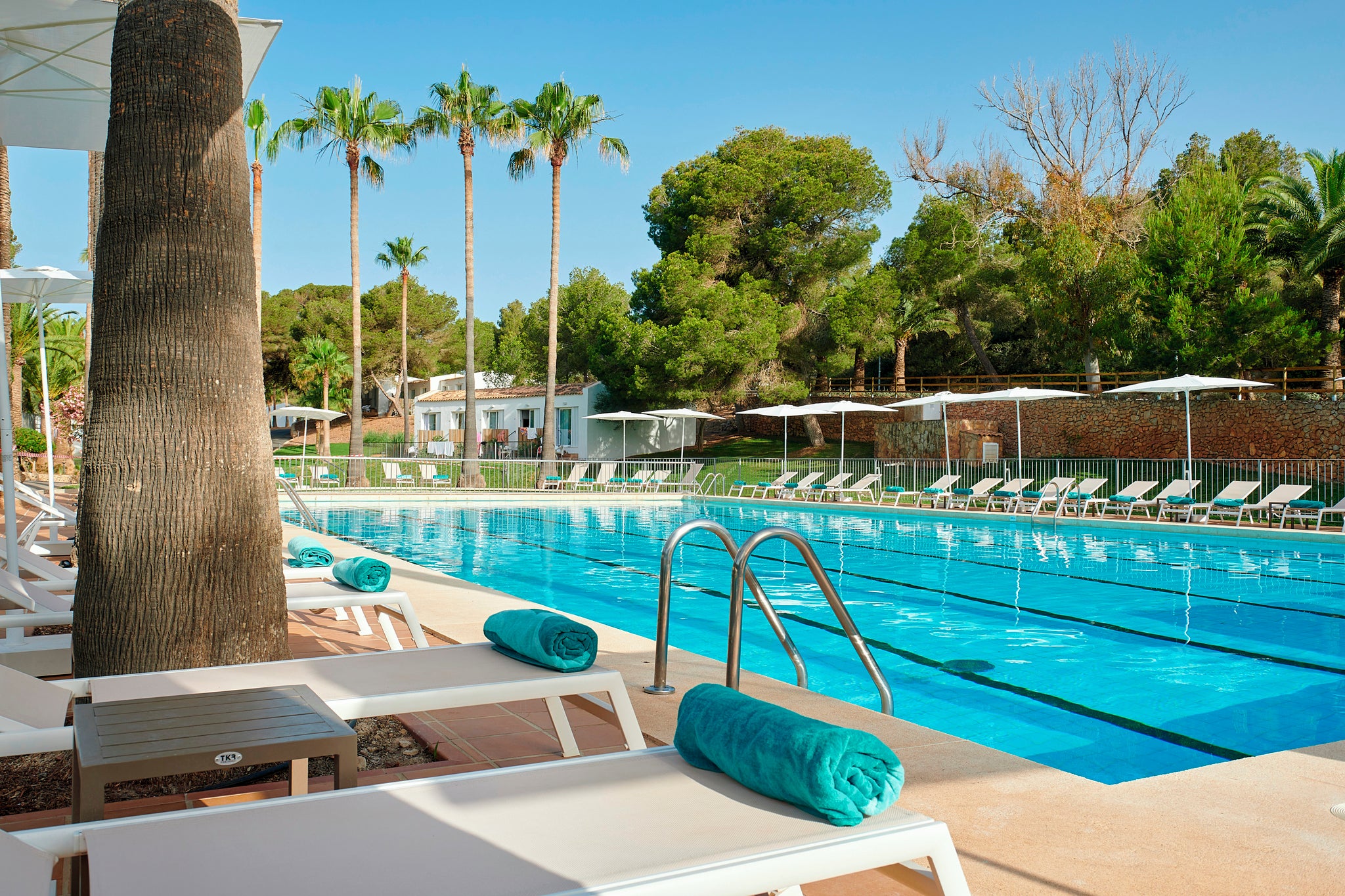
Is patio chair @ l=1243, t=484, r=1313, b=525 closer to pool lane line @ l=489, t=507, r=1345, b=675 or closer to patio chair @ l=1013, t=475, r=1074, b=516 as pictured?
patio chair @ l=1013, t=475, r=1074, b=516

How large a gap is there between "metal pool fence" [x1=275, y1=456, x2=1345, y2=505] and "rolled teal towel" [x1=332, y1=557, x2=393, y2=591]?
49.2 ft

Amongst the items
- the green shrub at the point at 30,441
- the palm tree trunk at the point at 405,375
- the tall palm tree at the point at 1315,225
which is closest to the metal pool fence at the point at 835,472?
the tall palm tree at the point at 1315,225

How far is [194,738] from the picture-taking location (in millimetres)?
2363

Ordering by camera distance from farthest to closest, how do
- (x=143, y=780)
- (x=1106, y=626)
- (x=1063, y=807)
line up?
(x=1106, y=626) → (x=143, y=780) → (x=1063, y=807)

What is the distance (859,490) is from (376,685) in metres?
18.0

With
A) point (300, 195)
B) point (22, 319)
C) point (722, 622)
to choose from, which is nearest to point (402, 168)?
point (22, 319)

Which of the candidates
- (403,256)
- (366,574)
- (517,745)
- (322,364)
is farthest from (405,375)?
(517,745)

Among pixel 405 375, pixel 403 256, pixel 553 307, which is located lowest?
pixel 405 375

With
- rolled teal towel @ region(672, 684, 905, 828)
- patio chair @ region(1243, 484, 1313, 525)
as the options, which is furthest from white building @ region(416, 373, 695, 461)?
rolled teal towel @ region(672, 684, 905, 828)

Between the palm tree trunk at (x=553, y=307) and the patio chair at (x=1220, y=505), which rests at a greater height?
the palm tree trunk at (x=553, y=307)

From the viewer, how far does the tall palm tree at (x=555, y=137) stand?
2539 cm

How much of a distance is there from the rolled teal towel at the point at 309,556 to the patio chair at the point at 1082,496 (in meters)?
13.3

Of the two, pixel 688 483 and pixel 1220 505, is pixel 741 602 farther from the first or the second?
pixel 688 483

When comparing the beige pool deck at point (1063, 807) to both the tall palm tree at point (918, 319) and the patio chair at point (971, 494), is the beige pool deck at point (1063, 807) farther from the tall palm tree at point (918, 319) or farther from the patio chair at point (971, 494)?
the tall palm tree at point (918, 319)
